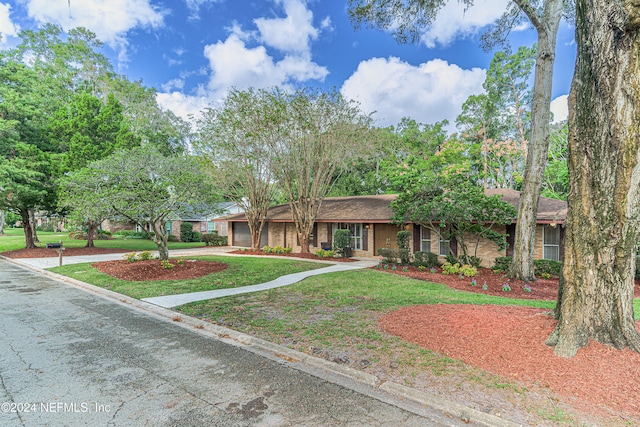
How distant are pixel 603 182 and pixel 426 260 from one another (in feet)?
33.1

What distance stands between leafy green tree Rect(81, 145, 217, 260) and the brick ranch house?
8.99 meters

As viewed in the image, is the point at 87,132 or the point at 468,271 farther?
the point at 87,132

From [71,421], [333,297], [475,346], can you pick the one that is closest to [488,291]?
[333,297]

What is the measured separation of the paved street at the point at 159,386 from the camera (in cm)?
318

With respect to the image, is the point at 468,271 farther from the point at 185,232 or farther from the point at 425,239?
the point at 185,232

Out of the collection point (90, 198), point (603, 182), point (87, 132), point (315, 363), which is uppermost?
point (87, 132)

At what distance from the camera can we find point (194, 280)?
422 inches

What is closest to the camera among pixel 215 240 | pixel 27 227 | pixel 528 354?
pixel 528 354

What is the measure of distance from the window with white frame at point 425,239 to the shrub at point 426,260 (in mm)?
2115

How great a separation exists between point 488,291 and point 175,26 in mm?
18451

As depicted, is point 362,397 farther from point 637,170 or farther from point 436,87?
point 436,87

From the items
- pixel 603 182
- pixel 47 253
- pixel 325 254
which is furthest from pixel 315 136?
pixel 47 253

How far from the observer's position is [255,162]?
757 inches

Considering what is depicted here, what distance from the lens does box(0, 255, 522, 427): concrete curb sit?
318cm
